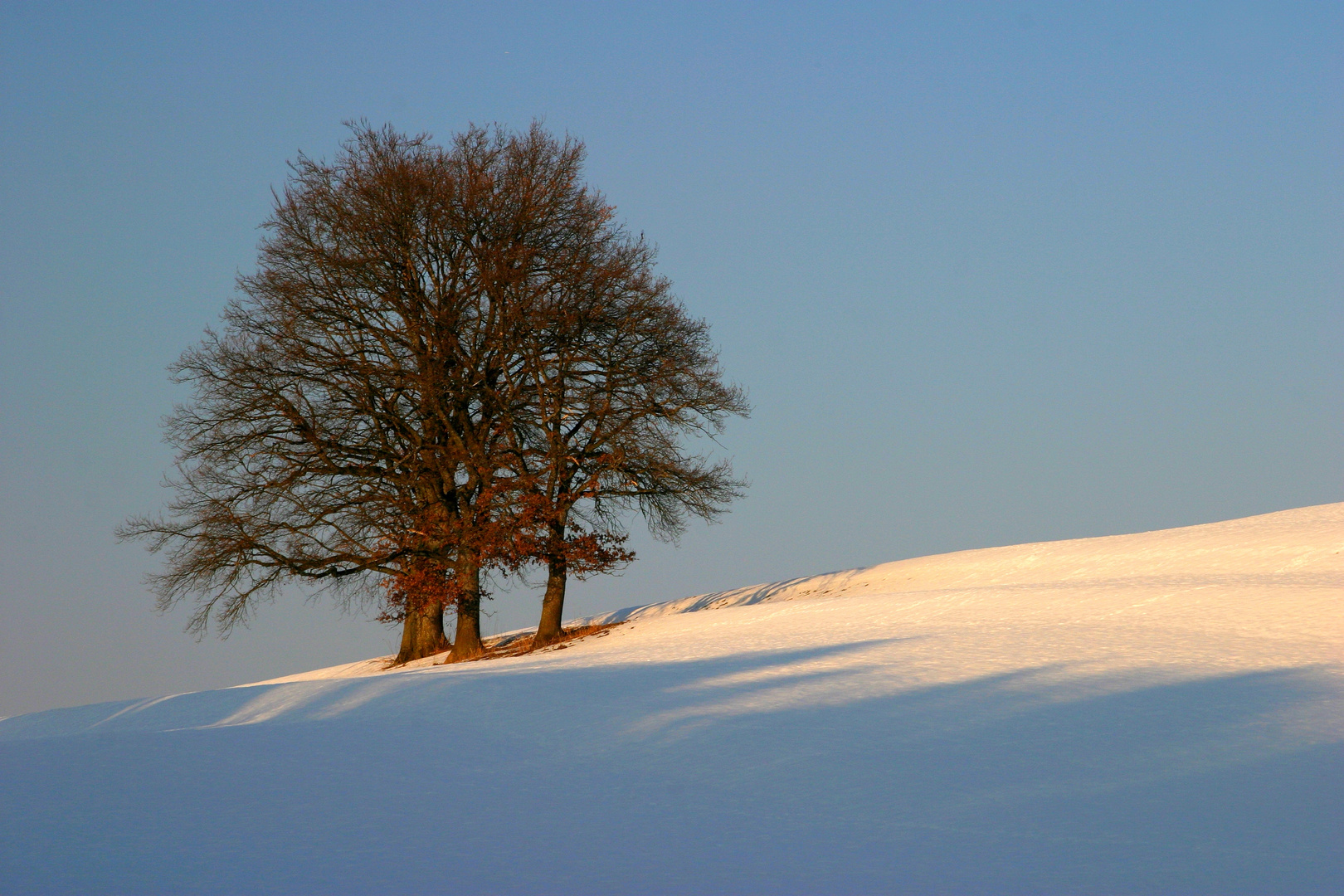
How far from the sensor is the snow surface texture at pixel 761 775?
222 inches

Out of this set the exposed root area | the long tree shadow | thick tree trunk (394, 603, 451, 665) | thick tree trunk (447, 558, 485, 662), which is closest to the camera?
the long tree shadow

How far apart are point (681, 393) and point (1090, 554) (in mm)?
9149

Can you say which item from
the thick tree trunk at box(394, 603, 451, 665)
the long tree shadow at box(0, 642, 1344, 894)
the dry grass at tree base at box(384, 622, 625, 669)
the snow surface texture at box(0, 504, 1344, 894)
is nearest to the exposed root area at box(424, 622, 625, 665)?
the dry grass at tree base at box(384, 622, 625, 669)

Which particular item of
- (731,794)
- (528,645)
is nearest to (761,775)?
(731,794)

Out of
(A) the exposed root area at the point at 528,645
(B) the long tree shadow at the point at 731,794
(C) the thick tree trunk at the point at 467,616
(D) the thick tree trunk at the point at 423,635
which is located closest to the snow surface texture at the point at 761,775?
(B) the long tree shadow at the point at 731,794

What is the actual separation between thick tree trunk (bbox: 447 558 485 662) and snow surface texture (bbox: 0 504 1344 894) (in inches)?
282

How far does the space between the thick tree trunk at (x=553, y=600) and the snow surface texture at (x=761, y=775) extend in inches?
274

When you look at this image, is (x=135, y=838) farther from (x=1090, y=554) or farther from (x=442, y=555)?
(x=1090, y=554)

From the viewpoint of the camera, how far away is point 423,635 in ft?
76.7

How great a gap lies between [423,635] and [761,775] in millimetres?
17366

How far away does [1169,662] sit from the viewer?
35.7 ft

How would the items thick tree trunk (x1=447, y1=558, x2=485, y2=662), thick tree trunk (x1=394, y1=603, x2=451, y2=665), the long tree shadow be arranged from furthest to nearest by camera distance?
1. thick tree trunk (x1=394, y1=603, x2=451, y2=665)
2. thick tree trunk (x1=447, y1=558, x2=485, y2=662)
3. the long tree shadow

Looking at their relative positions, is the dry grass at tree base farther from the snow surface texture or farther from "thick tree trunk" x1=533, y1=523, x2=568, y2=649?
the snow surface texture

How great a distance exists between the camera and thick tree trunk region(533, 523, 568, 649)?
20.6 meters
